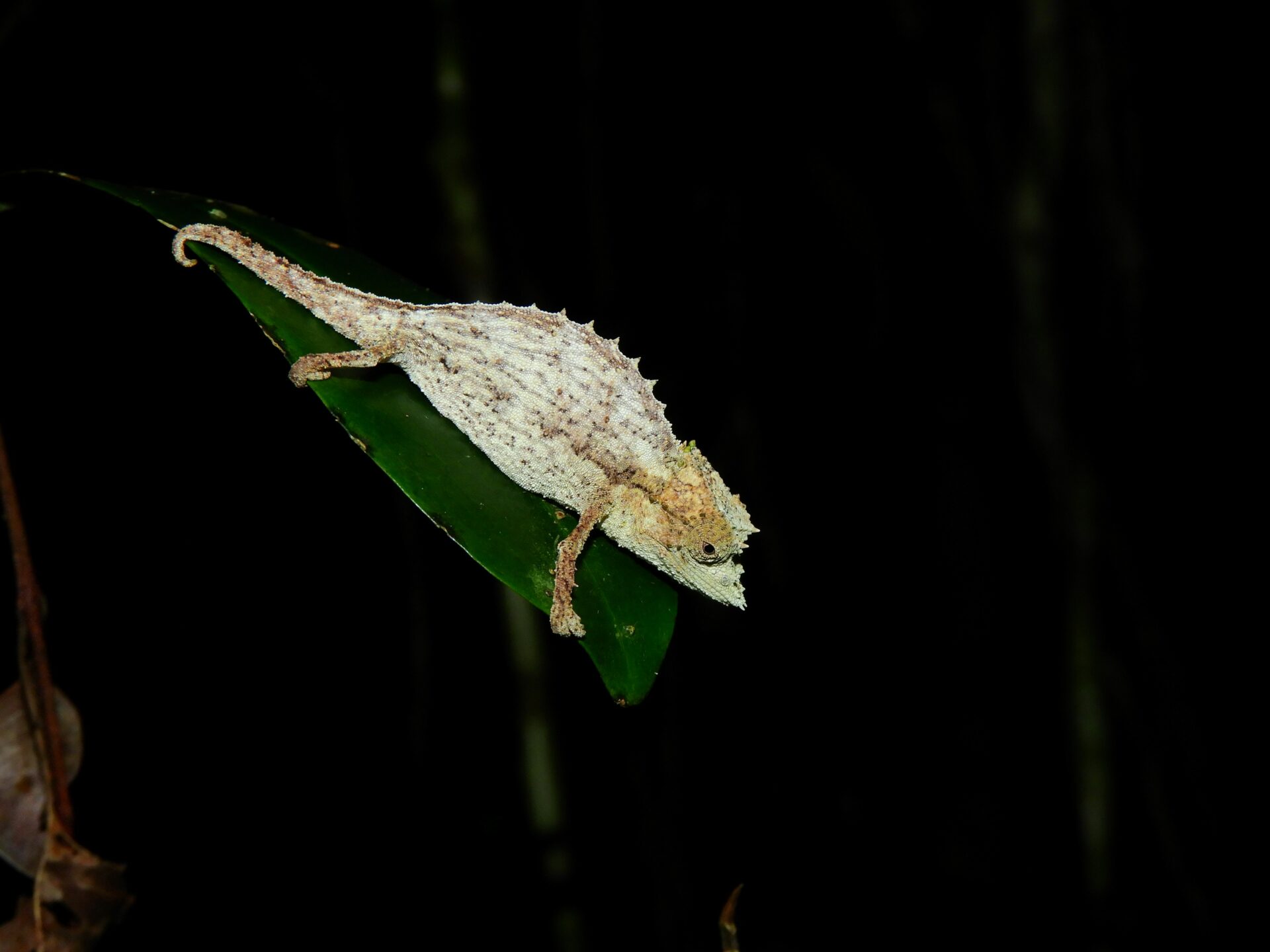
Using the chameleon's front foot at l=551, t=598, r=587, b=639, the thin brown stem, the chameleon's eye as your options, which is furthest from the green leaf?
the thin brown stem

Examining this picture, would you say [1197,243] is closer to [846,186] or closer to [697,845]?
[846,186]

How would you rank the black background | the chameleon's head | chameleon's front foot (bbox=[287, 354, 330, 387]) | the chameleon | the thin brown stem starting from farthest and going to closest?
the black background
the chameleon's head
the chameleon
chameleon's front foot (bbox=[287, 354, 330, 387])
the thin brown stem

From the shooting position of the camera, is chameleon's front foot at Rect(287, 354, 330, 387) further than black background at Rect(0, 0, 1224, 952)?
No

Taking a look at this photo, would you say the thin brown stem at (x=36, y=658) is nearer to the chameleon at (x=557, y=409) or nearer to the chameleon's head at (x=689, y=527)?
the chameleon at (x=557, y=409)

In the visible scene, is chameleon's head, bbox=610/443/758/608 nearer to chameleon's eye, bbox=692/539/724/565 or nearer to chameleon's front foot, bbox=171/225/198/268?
chameleon's eye, bbox=692/539/724/565

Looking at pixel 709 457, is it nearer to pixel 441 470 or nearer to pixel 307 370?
pixel 441 470

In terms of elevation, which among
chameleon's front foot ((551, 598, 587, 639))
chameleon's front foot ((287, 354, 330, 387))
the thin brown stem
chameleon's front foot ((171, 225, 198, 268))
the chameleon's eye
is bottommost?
the thin brown stem
